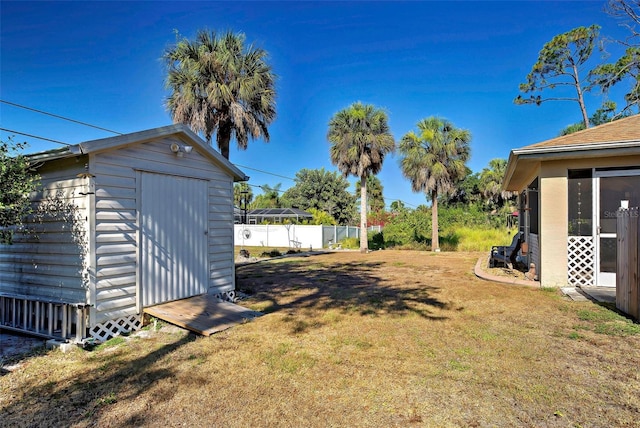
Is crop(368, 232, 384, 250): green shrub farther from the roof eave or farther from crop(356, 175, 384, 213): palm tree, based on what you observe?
crop(356, 175, 384, 213): palm tree

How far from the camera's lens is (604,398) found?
2799 mm

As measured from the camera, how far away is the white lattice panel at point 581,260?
7171 mm

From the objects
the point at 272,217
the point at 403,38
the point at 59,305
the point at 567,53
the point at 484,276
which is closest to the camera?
the point at 59,305

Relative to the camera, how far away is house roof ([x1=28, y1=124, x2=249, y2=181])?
Result: 14.4 ft

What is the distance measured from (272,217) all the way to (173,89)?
22.1 meters

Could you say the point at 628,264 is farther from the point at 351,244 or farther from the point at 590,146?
the point at 351,244

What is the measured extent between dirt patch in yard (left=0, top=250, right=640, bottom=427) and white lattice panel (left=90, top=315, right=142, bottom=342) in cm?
24

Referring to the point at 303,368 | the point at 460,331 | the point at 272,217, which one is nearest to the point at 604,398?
the point at 460,331

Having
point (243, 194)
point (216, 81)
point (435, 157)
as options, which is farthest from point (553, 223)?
point (243, 194)

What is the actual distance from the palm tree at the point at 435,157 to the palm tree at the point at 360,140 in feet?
5.01

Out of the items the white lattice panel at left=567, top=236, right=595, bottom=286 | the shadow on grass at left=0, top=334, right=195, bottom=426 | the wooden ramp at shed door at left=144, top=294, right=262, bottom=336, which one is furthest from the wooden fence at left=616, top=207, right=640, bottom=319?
the shadow on grass at left=0, top=334, right=195, bottom=426

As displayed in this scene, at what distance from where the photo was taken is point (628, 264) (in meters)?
5.01

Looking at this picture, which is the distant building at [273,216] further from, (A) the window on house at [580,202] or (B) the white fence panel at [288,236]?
(A) the window on house at [580,202]

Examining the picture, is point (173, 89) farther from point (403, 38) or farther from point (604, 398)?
point (604, 398)
